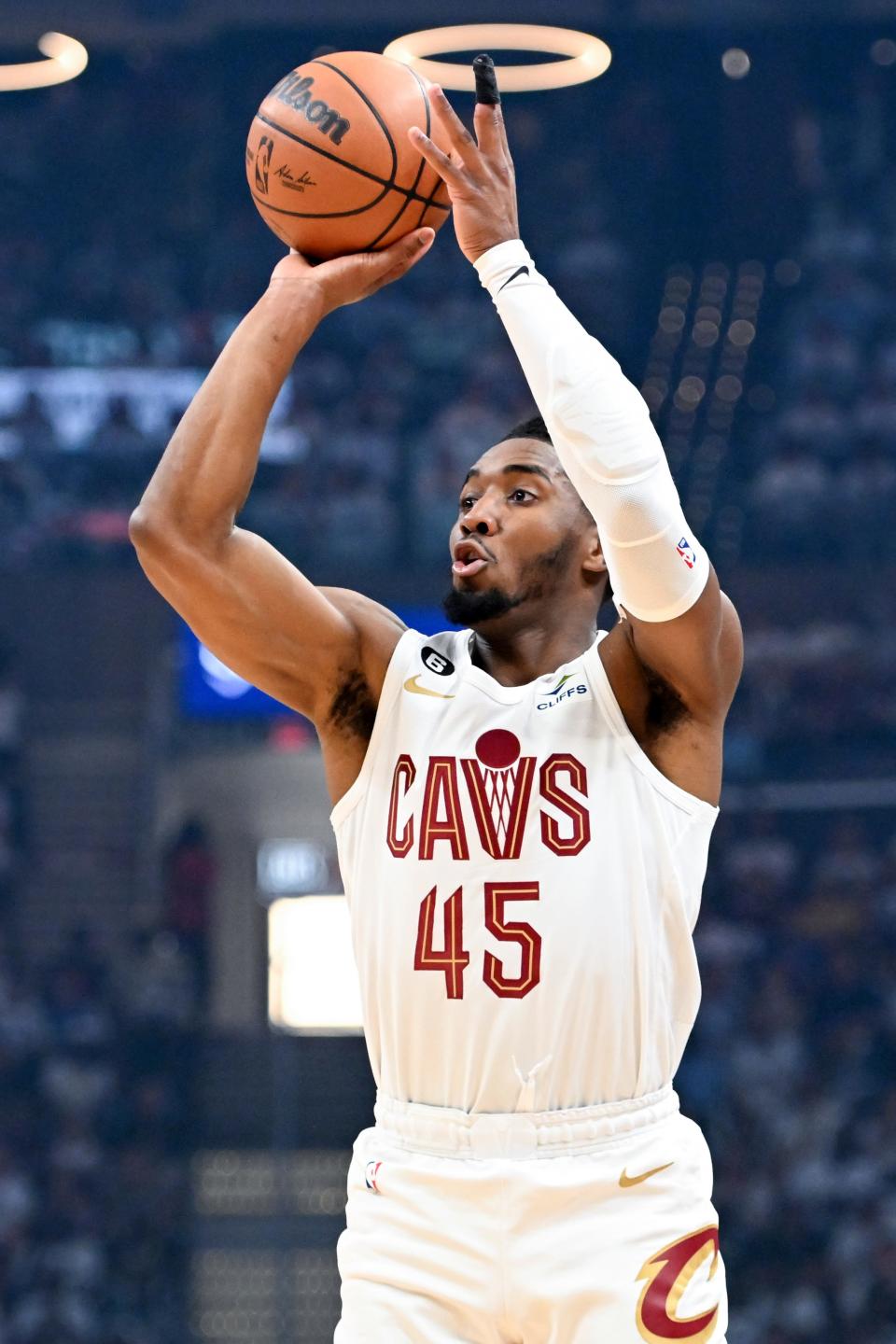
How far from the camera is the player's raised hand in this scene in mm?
3297

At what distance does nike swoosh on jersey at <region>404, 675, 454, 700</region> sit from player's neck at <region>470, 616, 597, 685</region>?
0.19 metres

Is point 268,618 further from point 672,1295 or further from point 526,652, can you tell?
point 672,1295

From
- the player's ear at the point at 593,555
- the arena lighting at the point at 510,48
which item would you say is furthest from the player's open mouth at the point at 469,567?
the arena lighting at the point at 510,48

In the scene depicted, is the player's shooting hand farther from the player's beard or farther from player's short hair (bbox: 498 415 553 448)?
the player's beard

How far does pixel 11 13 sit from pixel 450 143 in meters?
12.4

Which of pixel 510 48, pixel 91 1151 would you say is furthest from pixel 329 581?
pixel 91 1151

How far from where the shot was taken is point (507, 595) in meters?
3.61

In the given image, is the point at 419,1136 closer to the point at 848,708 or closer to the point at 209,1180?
the point at 209,1180

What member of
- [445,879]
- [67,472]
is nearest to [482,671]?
[445,879]

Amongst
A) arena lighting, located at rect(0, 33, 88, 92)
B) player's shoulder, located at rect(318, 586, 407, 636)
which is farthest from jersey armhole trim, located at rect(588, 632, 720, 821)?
arena lighting, located at rect(0, 33, 88, 92)

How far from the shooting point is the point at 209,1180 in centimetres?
1089

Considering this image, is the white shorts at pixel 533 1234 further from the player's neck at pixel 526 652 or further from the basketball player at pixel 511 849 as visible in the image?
the player's neck at pixel 526 652

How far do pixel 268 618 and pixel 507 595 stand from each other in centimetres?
48

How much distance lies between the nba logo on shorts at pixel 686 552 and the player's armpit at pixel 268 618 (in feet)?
2.13
